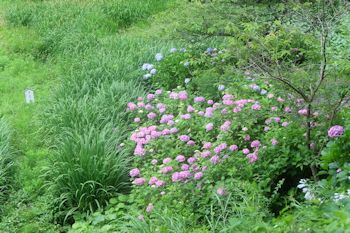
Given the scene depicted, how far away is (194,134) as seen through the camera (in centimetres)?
459

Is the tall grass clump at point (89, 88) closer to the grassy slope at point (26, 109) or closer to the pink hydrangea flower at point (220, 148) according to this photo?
the grassy slope at point (26, 109)

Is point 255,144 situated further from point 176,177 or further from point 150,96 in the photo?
point 150,96

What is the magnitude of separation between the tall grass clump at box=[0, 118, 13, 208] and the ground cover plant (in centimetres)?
4

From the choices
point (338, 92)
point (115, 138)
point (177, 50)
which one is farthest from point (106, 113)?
point (338, 92)

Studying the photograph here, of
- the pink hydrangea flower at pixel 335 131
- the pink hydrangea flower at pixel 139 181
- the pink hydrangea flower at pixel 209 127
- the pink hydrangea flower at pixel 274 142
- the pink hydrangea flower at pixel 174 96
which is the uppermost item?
the pink hydrangea flower at pixel 335 131

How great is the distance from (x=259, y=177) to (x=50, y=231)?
1.62 meters

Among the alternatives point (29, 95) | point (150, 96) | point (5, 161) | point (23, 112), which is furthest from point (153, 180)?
point (23, 112)

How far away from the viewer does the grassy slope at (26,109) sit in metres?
4.18

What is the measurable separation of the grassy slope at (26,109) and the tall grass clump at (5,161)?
9 centimetres

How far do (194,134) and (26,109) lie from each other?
2.52 meters

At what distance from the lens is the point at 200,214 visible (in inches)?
144

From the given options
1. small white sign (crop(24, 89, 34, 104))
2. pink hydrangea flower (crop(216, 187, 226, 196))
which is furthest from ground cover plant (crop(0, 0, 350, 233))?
small white sign (crop(24, 89, 34, 104))

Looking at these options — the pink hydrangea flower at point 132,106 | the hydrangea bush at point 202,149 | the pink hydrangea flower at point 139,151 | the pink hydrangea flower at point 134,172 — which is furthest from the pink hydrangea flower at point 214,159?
the pink hydrangea flower at point 132,106

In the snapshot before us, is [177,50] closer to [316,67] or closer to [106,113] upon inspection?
[106,113]
